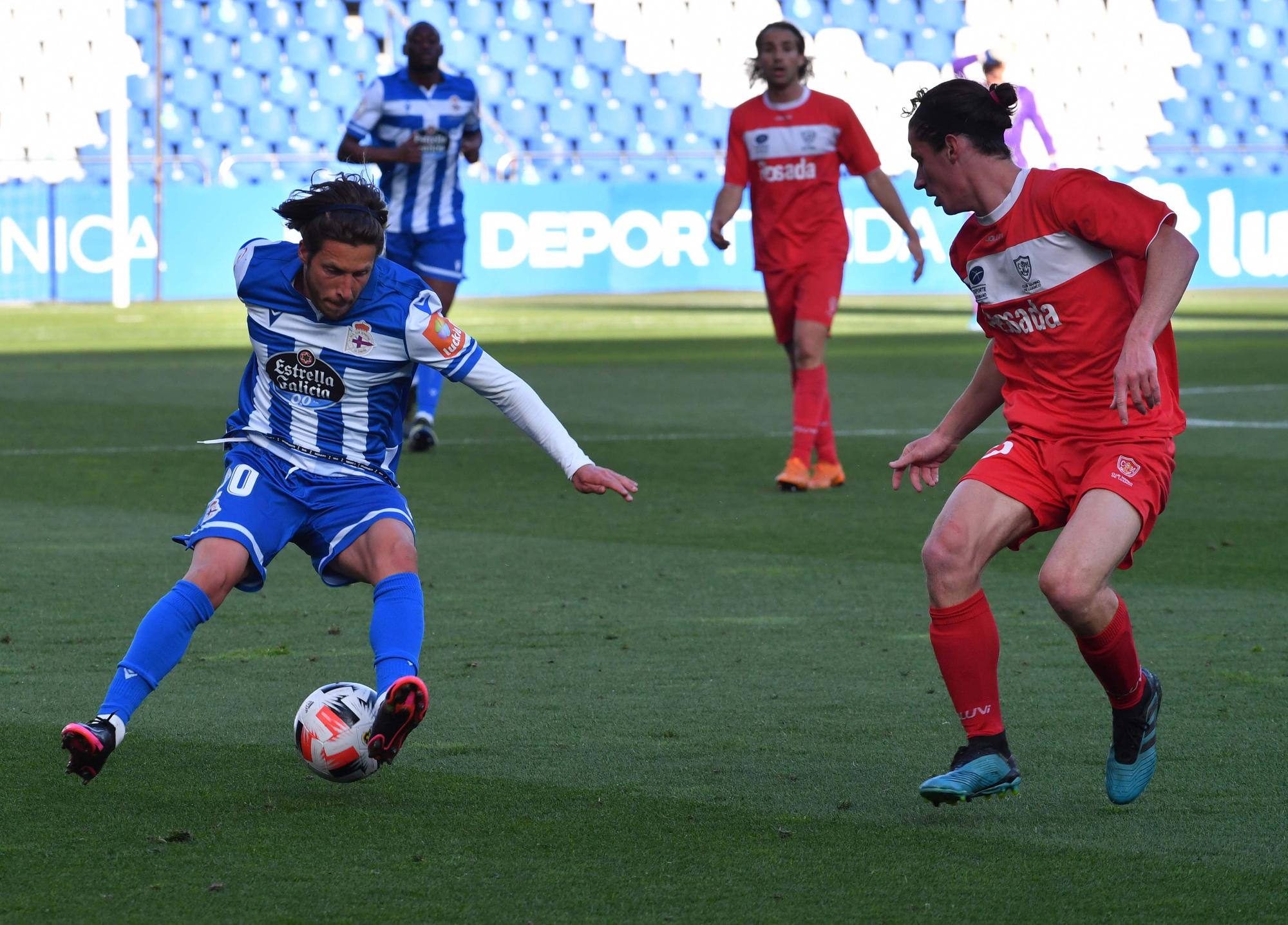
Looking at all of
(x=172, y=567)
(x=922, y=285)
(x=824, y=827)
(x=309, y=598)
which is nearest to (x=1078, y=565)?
(x=824, y=827)

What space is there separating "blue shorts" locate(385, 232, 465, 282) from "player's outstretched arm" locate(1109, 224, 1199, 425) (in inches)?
277

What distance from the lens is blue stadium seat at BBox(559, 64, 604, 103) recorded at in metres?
29.4

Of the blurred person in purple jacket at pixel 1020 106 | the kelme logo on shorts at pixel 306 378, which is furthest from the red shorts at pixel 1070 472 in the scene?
the blurred person in purple jacket at pixel 1020 106

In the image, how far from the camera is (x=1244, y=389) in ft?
43.2

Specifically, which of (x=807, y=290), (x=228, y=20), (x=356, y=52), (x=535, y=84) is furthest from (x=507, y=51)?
(x=807, y=290)

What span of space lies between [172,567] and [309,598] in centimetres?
72

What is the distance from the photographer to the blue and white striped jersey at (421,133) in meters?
10.4

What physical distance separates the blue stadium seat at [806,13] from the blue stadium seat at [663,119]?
227 cm

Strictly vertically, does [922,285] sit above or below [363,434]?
below

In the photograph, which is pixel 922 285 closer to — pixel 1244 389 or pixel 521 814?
pixel 1244 389

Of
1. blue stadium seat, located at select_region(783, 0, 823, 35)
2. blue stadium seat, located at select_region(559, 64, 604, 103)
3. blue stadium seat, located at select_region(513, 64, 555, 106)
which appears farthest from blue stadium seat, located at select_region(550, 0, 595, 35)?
blue stadium seat, located at select_region(783, 0, 823, 35)

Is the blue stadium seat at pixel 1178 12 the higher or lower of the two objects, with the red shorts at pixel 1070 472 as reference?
lower

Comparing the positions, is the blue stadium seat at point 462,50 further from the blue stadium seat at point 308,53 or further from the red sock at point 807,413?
the red sock at point 807,413

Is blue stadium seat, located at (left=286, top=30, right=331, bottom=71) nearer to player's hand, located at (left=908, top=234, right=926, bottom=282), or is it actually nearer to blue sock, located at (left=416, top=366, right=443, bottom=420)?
blue sock, located at (left=416, top=366, right=443, bottom=420)
